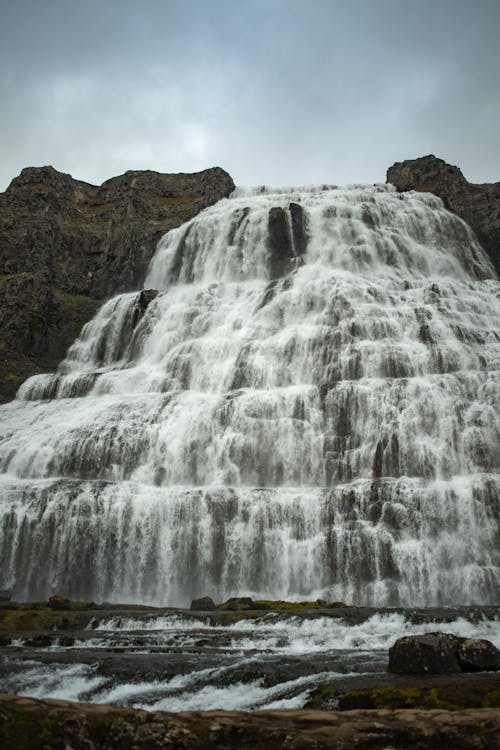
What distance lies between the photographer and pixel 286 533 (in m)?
27.8

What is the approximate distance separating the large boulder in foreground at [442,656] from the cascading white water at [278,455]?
13864mm

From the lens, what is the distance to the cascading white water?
26703 mm

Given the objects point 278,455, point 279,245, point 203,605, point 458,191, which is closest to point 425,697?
point 203,605

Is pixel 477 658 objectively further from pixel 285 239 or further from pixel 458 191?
pixel 458 191

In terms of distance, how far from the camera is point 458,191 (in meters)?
66.1

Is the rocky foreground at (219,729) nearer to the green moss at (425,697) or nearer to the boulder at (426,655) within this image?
the green moss at (425,697)

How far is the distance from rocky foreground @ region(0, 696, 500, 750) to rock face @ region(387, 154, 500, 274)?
57484 mm

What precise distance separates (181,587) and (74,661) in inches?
545

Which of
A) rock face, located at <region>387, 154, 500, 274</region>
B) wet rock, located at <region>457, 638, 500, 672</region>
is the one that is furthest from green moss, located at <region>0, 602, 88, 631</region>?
rock face, located at <region>387, 154, 500, 274</region>

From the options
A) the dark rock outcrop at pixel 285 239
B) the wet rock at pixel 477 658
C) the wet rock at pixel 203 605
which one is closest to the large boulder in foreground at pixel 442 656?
the wet rock at pixel 477 658

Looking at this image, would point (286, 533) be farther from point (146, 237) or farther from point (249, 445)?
point (146, 237)

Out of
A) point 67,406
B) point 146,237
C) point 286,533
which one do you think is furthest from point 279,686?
point 146,237

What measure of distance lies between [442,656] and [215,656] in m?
Result: 5.59

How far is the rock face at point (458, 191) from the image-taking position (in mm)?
61688
